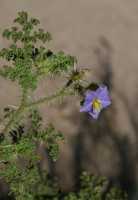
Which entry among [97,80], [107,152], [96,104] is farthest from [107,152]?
[96,104]

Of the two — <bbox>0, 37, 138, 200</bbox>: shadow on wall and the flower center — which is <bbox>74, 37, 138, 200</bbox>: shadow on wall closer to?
<bbox>0, 37, 138, 200</bbox>: shadow on wall

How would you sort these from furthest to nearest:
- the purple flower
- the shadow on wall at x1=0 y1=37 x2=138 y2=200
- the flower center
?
the shadow on wall at x1=0 y1=37 x2=138 y2=200 < the flower center < the purple flower

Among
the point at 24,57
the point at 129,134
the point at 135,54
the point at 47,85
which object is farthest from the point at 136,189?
the point at 24,57

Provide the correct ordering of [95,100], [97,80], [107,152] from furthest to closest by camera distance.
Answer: [97,80]
[107,152]
[95,100]

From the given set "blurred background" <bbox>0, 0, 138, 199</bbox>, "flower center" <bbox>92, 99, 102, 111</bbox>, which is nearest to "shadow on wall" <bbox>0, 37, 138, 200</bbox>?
"blurred background" <bbox>0, 0, 138, 199</bbox>

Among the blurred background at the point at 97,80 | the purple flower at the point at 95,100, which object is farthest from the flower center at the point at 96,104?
the blurred background at the point at 97,80

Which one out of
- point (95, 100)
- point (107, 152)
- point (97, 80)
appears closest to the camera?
point (95, 100)

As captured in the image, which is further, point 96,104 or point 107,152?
point 107,152

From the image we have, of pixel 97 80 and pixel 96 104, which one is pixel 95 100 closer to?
pixel 96 104
